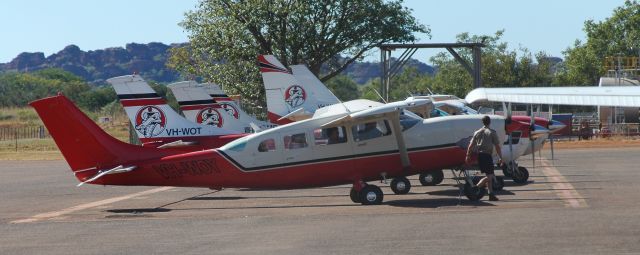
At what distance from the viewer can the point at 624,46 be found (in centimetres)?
8962

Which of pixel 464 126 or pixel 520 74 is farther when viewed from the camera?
pixel 520 74

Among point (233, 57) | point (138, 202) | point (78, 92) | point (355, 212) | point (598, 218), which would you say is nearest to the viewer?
point (598, 218)

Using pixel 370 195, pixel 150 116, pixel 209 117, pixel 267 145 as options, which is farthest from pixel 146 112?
pixel 370 195

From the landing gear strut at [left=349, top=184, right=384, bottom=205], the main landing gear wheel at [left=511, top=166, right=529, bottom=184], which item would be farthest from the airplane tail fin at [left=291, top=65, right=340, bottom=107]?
the landing gear strut at [left=349, top=184, right=384, bottom=205]

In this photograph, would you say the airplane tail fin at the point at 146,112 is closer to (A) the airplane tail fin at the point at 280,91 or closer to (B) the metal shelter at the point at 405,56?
(A) the airplane tail fin at the point at 280,91

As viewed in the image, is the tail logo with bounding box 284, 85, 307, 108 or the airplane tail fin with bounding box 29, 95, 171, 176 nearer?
the airplane tail fin with bounding box 29, 95, 171, 176

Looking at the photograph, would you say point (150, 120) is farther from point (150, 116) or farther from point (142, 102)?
point (142, 102)

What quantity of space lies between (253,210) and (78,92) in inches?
4164

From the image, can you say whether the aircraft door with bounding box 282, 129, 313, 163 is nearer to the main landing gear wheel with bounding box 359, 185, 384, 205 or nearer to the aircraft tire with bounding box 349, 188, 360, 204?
the aircraft tire with bounding box 349, 188, 360, 204

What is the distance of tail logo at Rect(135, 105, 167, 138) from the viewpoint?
2750 centimetres

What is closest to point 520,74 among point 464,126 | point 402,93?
point 402,93

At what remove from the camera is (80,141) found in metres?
20.4

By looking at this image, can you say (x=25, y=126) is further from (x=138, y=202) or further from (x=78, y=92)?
(x=138, y=202)

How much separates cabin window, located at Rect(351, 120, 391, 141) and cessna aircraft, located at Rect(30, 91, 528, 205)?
2 centimetres
